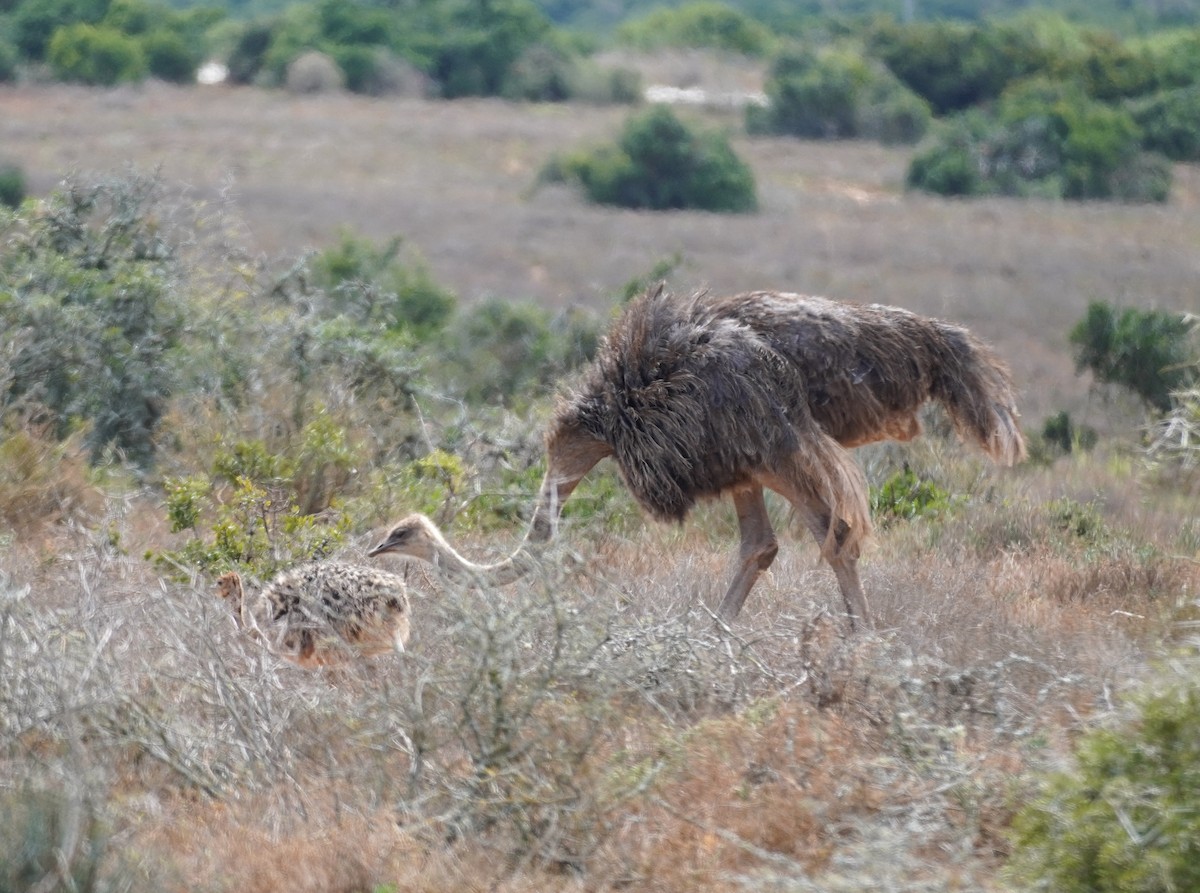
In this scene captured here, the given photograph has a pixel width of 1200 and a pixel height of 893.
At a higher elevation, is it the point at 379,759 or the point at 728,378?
the point at 728,378

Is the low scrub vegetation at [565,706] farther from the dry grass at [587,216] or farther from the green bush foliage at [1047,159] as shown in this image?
the green bush foliage at [1047,159]

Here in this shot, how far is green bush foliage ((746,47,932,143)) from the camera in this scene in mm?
42188

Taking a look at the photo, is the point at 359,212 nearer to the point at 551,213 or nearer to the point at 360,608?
the point at 551,213

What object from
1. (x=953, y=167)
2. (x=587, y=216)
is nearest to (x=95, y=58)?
(x=587, y=216)

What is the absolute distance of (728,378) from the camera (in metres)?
6.30

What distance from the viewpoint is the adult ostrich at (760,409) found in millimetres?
6285

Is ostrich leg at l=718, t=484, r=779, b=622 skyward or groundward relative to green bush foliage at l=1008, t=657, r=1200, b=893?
groundward

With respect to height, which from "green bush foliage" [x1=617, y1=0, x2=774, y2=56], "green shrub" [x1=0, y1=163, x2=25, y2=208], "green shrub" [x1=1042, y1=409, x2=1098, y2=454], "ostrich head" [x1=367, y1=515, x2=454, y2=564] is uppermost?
"ostrich head" [x1=367, y1=515, x2=454, y2=564]

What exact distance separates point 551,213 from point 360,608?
25.4m

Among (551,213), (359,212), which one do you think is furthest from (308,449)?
(551,213)

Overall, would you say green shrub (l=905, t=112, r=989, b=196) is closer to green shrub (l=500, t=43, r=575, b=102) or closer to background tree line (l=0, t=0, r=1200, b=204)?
background tree line (l=0, t=0, r=1200, b=204)

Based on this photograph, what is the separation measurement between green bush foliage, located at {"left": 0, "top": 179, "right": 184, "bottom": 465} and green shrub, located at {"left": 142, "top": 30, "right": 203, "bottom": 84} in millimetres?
36756

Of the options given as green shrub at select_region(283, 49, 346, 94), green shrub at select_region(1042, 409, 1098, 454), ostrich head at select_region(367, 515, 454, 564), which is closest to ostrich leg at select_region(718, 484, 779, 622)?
ostrich head at select_region(367, 515, 454, 564)

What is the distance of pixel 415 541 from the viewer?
21.3 feet
